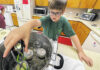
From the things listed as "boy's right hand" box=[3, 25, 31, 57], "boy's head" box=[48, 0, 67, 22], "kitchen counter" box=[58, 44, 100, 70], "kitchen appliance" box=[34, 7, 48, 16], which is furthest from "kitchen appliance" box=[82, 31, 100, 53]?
"kitchen appliance" box=[34, 7, 48, 16]

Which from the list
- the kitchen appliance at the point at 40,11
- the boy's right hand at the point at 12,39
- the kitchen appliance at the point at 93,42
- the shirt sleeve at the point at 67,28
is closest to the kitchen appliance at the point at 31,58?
the boy's right hand at the point at 12,39

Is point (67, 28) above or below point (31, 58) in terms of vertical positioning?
above

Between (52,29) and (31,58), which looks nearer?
(31,58)

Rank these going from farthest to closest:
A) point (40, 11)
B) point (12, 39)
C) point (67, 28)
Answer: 1. point (40, 11)
2. point (67, 28)
3. point (12, 39)

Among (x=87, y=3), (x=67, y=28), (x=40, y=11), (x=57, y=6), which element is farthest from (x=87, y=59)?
(x=40, y=11)

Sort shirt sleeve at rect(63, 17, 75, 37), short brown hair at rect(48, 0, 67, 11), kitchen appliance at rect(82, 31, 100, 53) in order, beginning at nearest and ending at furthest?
short brown hair at rect(48, 0, 67, 11) < shirt sleeve at rect(63, 17, 75, 37) < kitchen appliance at rect(82, 31, 100, 53)

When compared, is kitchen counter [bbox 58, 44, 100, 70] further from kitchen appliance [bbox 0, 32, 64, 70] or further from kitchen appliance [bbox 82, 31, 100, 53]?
kitchen appliance [bbox 82, 31, 100, 53]

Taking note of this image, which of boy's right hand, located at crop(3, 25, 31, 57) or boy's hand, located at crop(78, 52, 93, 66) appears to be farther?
boy's hand, located at crop(78, 52, 93, 66)

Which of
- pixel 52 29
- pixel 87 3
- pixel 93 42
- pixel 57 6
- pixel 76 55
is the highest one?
pixel 87 3

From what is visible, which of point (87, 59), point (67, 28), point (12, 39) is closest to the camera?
point (12, 39)

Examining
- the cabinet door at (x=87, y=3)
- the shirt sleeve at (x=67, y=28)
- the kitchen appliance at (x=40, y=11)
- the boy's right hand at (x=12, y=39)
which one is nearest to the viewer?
the boy's right hand at (x=12, y=39)

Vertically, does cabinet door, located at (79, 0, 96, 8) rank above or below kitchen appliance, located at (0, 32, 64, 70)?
above

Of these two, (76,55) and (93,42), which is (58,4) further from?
(93,42)

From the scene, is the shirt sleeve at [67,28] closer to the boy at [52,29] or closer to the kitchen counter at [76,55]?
the boy at [52,29]
